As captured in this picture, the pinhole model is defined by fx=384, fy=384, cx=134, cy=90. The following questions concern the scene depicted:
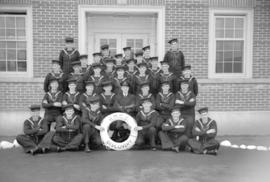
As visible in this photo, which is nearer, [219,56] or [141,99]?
[141,99]

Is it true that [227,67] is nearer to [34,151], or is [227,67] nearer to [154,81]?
[154,81]

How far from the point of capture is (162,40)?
1120 cm

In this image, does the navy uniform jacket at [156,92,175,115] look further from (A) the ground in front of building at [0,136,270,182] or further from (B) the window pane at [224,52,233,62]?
(B) the window pane at [224,52,233,62]

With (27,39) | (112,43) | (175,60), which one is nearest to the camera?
(175,60)

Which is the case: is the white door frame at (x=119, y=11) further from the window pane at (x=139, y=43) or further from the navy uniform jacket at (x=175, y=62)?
the navy uniform jacket at (x=175, y=62)

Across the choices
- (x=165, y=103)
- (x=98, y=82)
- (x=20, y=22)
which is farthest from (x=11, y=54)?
(x=165, y=103)

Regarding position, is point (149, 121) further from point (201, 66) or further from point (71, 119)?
point (201, 66)

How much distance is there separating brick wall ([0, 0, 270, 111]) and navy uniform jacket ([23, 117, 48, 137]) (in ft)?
8.52

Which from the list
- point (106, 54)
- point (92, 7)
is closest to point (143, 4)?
point (92, 7)

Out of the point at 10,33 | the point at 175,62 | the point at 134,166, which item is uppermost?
the point at 10,33

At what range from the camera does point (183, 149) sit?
8.52 metres

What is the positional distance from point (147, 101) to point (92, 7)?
378 cm

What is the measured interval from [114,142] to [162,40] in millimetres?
4044

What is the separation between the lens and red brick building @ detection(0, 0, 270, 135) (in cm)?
1088
